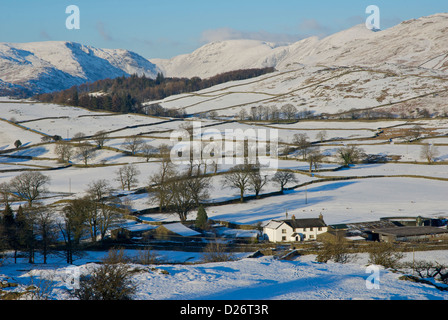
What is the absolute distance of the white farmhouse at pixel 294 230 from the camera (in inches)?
1623

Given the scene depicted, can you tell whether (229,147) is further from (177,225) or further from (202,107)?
(202,107)

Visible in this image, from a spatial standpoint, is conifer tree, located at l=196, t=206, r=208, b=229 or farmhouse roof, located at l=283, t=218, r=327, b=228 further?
conifer tree, located at l=196, t=206, r=208, b=229

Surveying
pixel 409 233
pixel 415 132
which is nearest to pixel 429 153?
pixel 415 132

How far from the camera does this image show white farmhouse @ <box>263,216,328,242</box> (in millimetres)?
41219

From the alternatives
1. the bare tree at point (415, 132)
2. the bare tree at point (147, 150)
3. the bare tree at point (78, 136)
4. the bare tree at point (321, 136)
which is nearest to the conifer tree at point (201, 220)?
the bare tree at point (147, 150)

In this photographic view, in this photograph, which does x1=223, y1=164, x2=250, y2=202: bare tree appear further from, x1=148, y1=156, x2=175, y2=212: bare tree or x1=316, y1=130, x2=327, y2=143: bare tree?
x1=316, y1=130, x2=327, y2=143: bare tree

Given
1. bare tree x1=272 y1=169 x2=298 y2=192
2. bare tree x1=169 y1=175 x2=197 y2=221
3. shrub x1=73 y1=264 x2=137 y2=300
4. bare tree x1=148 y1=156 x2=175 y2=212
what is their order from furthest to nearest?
bare tree x1=272 y1=169 x2=298 y2=192 < bare tree x1=148 y1=156 x2=175 y2=212 < bare tree x1=169 y1=175 x2=197 y2=221 < shrub x1=73 y1=264 x2=137 y2=300

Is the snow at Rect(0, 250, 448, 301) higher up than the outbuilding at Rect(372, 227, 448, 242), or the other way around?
the snow at Rect(0, 250, 448, 301)

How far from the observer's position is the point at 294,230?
41562 mm

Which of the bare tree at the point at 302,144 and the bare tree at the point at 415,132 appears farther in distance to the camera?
the bare tree at the point at 415,132

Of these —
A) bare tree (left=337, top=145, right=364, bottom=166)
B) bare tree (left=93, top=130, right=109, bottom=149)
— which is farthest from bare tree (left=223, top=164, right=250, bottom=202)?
bare tree (left=93, top=130, right=109, bottom=149)

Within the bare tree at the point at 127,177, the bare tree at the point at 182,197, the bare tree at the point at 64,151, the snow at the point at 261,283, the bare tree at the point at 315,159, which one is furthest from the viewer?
the bare tree at the point at 64,151

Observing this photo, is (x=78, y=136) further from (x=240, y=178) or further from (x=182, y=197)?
(x=240, y=178)

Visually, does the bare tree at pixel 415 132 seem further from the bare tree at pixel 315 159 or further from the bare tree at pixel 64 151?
the bare tree at pixel 64 151
